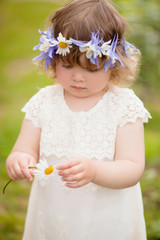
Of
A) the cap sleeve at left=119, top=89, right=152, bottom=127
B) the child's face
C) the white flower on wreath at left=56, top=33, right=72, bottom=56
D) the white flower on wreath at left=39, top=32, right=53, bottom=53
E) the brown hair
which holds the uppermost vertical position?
the brown hair

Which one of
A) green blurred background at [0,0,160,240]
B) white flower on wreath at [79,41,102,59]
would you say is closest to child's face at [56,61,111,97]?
white flower on wreath at [79,41,102,59]

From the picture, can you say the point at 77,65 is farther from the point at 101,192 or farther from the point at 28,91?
the point at 28,91

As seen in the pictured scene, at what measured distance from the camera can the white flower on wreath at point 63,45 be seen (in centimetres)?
179

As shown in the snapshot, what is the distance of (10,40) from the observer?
9172mm

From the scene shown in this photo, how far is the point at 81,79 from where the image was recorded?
185 cm

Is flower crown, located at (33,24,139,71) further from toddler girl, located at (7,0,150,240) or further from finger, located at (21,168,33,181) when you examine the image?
finger, located at (21,168,33,181)

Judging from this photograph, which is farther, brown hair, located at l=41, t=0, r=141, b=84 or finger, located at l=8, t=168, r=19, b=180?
finger, located at l=8, t=168, r=19, b=180

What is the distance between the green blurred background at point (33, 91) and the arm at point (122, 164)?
0.61 meters

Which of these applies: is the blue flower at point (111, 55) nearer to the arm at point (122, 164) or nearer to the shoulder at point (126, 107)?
the shoulder at point (126, 107)

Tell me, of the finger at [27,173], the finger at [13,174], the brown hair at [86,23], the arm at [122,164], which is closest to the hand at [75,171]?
the arm at [122,164]

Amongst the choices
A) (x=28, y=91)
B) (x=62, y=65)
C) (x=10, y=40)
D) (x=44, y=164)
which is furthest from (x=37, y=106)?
(x=10, y=40)

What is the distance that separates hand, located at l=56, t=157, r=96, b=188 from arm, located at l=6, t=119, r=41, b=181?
0.28 meters

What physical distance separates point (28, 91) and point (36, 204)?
4436 mm

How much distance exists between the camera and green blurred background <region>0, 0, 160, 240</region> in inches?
Result: 126
